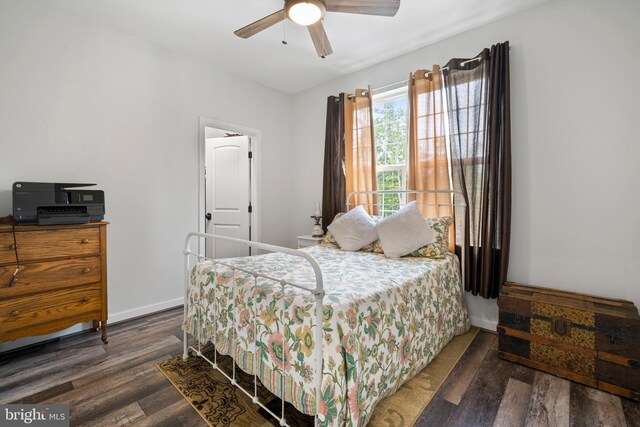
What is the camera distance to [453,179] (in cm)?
267

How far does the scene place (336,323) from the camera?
1.22 m

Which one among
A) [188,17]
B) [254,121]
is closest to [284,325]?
[188,17]

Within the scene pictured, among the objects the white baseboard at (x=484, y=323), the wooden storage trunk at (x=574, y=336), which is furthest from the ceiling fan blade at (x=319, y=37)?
the white baseboard at (x=484, y=323)

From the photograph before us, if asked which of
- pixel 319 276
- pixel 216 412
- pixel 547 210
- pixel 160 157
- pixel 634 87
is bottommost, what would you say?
pixel 216 412

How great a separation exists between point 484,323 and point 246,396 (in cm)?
213

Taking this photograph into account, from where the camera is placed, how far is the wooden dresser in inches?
75.0

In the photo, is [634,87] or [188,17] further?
[188,17]

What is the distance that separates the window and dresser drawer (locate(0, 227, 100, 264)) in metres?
2.74

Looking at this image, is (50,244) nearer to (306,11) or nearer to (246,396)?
(246,396)

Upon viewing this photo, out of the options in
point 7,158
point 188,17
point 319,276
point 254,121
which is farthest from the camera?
point 254,121

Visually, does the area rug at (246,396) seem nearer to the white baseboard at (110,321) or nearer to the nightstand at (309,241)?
the white baseboard at (110,321)

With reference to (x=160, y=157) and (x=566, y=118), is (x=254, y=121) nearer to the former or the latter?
(x=160, y=157)

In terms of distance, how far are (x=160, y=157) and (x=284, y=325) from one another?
2456 mm

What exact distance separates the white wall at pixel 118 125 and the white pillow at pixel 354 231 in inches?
65.6
